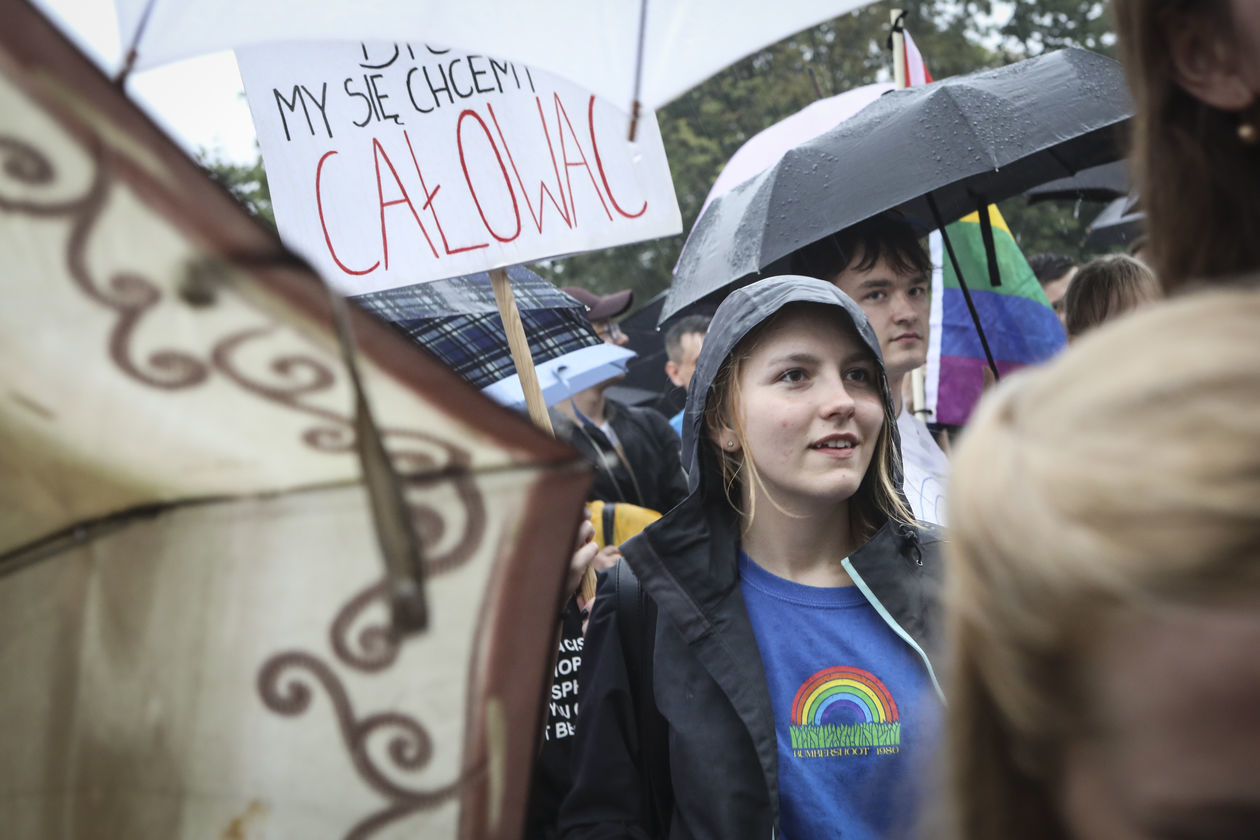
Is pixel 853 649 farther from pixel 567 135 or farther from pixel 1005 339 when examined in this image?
pixel 1005 339

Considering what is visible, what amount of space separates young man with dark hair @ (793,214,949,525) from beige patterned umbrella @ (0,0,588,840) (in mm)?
2510

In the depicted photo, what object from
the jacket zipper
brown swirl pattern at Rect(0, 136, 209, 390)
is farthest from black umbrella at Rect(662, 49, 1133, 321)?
brown swirl pattern at Rect(0, 136, 209, 390)

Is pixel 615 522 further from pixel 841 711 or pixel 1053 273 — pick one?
pixel 1053 273

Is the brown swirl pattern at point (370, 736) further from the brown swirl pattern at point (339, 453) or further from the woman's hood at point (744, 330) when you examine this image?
the woman's hood at point (744, 330)

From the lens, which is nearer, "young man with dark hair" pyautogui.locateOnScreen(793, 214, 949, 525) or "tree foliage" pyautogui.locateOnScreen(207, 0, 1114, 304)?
"young man with dark hair" pyautogui.locateOnScreen(793, 214, 949, 525)

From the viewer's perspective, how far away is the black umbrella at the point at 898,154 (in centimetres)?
324

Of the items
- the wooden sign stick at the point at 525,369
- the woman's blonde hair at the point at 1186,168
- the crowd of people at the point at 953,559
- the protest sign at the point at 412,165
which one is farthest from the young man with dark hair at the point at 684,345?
the woman's blonde hair at the point at 1186,168

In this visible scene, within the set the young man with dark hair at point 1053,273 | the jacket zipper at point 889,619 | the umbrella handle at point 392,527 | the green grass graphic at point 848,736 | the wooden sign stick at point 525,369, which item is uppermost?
the young man with dark hair at point 1053,273

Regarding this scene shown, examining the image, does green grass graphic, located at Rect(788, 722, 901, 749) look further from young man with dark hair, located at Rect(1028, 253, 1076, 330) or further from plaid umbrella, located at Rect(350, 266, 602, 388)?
young man with dark hair, located at Rect(1028, 253, 1076, 330)

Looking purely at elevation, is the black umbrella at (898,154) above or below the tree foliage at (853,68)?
below

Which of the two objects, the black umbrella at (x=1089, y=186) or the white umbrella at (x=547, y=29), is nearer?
the white umbrella at (x=547, y=29)

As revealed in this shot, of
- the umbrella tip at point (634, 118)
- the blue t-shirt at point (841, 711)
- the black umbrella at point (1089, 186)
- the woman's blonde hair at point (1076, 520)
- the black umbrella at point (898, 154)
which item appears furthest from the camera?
the black umbrella at point (1089, 186)

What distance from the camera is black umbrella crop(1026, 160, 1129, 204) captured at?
7.15 metres

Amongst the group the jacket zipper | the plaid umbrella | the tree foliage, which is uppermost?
the tree foliage
